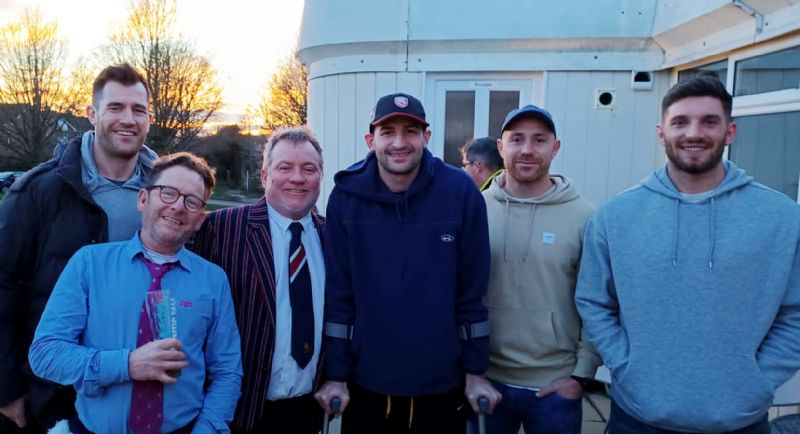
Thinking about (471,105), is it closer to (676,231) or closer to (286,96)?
(676,231)

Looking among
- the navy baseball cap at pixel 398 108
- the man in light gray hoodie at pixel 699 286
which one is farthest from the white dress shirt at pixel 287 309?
the man in light gray hoodie at pixel 699 286

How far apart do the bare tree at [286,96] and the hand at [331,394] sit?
24.9 meters

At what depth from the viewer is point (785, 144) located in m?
3.88

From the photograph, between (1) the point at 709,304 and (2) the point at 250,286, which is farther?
(2) the point at 250,286

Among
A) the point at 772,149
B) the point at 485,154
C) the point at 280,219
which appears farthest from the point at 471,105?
the point at 280,219

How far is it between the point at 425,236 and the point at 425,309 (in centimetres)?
30

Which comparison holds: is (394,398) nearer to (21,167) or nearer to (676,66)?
(676,66)

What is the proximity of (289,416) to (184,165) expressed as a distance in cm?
114

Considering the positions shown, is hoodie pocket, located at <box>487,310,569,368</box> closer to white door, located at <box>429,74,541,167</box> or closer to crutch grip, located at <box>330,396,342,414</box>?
crutch grip, located at <box>330,396,342,414</box>

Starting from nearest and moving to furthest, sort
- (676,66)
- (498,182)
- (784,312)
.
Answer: (784,312) < (498,182) < (676,66)

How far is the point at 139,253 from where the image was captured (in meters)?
2.09

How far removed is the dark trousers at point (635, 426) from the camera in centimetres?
214

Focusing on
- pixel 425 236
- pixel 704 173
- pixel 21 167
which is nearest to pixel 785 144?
pixel 704 173

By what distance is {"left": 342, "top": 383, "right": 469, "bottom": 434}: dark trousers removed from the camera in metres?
2.43
